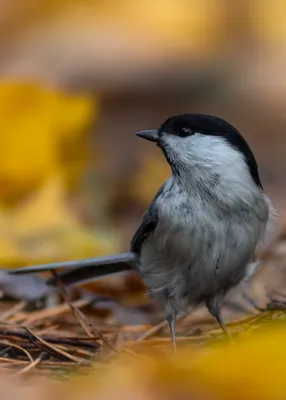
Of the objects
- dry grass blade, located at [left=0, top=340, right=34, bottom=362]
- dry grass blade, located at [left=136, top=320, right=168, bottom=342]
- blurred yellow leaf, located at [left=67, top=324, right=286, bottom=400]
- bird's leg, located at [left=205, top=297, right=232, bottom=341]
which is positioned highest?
blurred yellow leaf, located at [left=67, top=324, right=286, bottom=400]

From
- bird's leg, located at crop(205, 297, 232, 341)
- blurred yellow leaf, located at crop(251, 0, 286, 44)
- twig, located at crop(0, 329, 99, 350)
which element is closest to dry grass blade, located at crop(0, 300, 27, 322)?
twig, located at crop(0, 329, 99, 350)

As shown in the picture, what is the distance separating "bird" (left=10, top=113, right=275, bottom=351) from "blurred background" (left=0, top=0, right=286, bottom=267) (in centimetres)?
68

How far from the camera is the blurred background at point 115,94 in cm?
266

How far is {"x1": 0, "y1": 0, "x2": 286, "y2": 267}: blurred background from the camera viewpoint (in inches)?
105

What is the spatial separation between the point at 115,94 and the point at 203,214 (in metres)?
3.10

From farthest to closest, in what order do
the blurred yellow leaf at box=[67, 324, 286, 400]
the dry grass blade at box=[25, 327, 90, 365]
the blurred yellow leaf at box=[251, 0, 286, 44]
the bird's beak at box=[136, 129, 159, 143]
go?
the blurred yellow leaf at box=[251, 0, 286, 44], the bird's beak at box=[136, 129, 159, 143], the dry grass blade at box=[25, 327, 90, 365], the blurred yellow leaf at box=[67, 324, 286, 400]

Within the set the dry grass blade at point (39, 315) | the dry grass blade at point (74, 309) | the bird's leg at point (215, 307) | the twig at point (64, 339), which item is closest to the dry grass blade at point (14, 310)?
the dry grass blade at point (39, 315)

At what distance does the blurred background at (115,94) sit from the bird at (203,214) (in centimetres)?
68

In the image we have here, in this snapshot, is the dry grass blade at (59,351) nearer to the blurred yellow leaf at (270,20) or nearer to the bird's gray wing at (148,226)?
the bird's gray wing at (148,226)

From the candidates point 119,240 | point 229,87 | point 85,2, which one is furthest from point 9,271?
point 229,87

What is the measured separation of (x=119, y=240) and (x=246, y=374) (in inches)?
75.5

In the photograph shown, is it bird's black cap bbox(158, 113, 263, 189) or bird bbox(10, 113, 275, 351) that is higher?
bird's black cap bbox(158, 113, 263, 189)

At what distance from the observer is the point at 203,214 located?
1.62 meters

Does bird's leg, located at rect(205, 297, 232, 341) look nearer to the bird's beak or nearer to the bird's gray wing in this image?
the bird's gray wing
